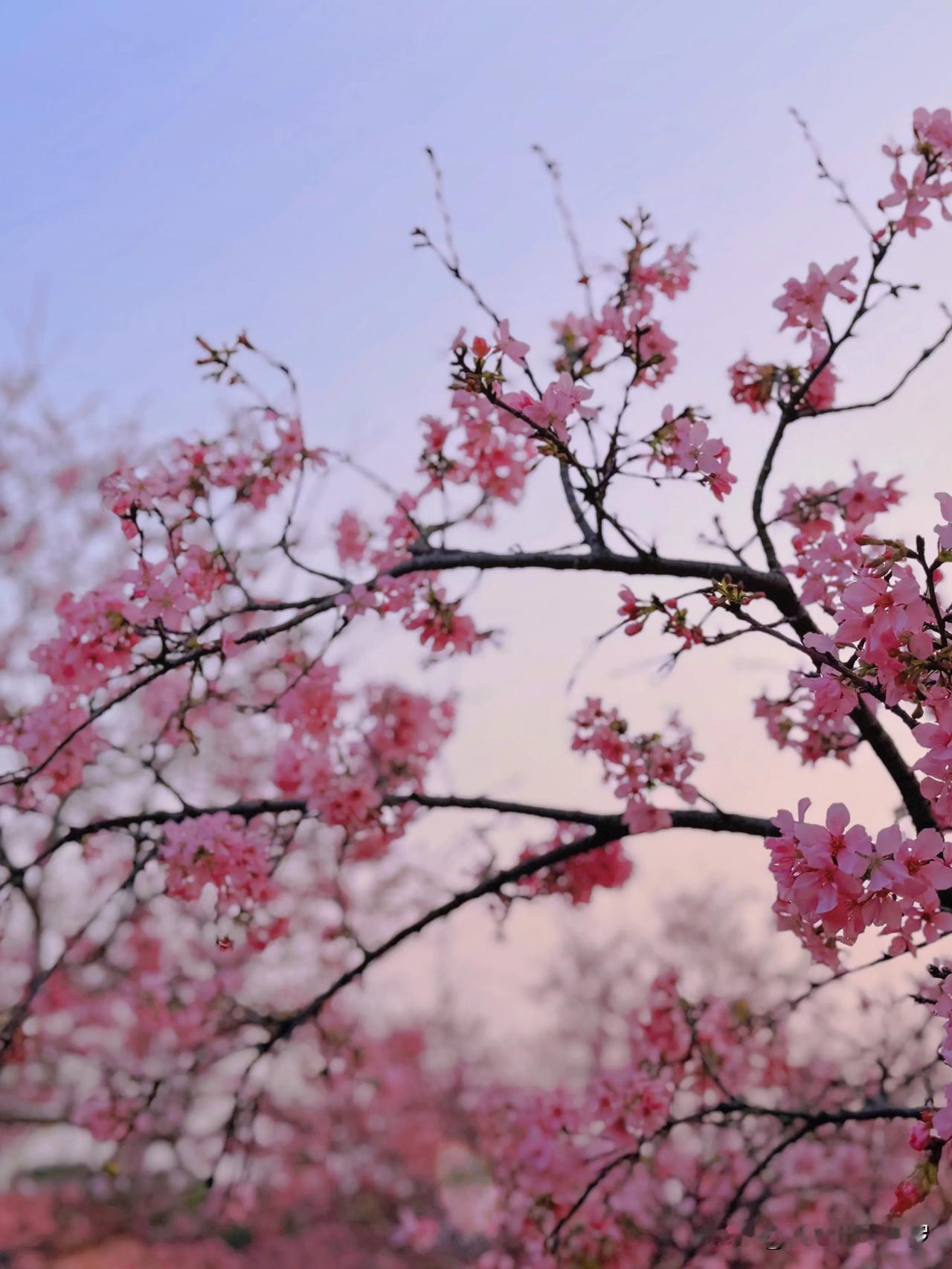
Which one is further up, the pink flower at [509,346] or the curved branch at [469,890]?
the pink flower at [509,346]

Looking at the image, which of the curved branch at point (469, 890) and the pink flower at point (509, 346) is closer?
the pink flower at point (509, 346)

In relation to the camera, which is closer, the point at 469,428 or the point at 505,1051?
the point at 469,428

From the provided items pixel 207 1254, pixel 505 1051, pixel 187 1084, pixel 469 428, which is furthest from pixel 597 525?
pixel 505 1051

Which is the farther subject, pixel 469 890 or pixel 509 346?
pixel 469 890

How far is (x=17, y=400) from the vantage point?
484 inches

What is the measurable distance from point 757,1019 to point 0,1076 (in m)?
9.53

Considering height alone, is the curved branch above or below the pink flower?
below

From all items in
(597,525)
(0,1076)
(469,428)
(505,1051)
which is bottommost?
(597,525)

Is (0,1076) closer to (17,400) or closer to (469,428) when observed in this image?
(17,400)

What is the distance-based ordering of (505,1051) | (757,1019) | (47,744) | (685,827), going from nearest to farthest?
(685,827), (47,744), (757,1019), (505,1051)

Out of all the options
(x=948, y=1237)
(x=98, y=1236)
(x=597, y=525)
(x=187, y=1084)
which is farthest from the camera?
(x=98, y=1236)

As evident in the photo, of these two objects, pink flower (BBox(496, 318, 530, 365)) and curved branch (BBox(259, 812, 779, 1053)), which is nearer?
pink flower (BBox(496, 318, 530, 365))

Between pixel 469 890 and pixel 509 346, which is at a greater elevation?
pixel 509 346

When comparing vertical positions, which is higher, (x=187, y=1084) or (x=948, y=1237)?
(x=187, y=1084)
